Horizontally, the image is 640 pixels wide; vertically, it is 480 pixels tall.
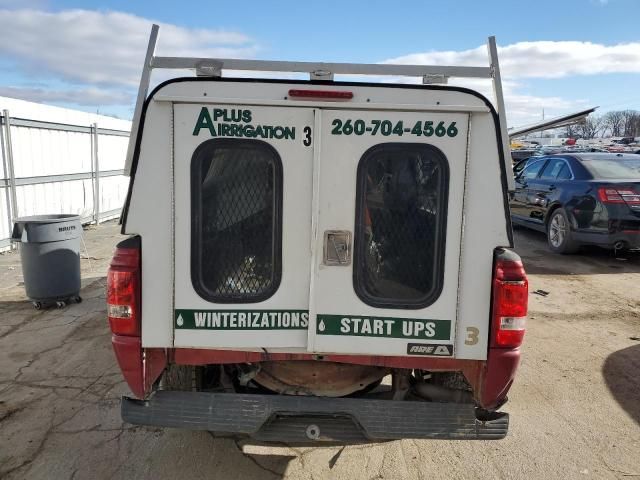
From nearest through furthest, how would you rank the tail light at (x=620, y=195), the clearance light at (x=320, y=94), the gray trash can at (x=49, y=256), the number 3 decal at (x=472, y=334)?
the clearance light at (x=320, y=94)
the number 3 decal at (x=472, y=334)
the gray trash can at (x=49, y=256)
the tail light at (x=620, y=195)

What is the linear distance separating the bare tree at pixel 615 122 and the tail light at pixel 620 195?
85131 mm

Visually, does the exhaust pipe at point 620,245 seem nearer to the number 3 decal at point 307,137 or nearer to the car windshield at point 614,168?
the car windshield at point 614,168

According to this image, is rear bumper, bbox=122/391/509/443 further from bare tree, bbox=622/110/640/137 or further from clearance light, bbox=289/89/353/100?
bare tree, bbox=622/110/640/137

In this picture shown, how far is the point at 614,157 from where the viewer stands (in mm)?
9133

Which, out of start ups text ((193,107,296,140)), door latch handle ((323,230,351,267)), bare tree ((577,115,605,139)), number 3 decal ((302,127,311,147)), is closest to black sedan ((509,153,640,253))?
door latch handle ((323,230,351,267))

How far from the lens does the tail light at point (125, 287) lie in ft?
8.45

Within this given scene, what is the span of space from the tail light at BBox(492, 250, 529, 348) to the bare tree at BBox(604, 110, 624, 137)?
91.7m

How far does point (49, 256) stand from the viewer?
589 cm

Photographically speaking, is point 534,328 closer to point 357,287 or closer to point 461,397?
point 461,397

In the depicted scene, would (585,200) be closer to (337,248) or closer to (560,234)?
(560,234)

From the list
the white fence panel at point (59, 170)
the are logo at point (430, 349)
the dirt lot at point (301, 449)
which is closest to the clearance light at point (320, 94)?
the are logo at point (430, 349)

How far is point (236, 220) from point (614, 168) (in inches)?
328

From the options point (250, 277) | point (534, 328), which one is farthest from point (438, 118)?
point (534, 328)

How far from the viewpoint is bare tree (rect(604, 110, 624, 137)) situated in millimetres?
80812
